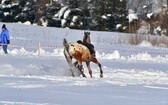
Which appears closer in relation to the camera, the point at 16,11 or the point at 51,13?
the point at 16,11

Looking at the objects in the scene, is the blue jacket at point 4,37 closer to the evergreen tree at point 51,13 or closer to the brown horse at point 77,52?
the brown horse at point 77,52

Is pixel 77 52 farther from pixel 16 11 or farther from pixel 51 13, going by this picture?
pixel 51 13

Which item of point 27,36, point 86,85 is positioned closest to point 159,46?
point 27,36

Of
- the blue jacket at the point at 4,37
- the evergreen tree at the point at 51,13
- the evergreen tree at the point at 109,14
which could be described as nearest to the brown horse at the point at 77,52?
the blue jacket at the point at 4,37

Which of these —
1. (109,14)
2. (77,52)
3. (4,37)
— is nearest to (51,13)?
(109,14)

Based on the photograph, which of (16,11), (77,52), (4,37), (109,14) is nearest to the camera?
(77,52)

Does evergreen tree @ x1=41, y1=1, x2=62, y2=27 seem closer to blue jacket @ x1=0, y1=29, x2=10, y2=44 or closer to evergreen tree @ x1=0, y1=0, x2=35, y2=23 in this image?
evergreen tree @ x1=0, y1=0, x2=35, y2=23

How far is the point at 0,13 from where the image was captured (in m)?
61.2

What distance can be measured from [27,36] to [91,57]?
29.5 m

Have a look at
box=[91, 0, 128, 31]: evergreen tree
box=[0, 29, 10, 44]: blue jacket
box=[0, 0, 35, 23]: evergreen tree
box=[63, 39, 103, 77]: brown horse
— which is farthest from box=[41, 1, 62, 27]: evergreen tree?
box=[63, 39, 103, 77]: brown horse

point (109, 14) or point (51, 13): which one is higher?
point (51, 13)

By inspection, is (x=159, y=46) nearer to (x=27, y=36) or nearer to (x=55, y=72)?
(x=27, y=36)

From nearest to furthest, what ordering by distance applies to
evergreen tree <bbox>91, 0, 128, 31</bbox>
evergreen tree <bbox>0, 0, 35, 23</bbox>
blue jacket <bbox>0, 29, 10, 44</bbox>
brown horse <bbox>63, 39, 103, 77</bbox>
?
1. brown horse <bbox>63, 39, 103, 77</bbox>
2. blue jacket <bbox>0, 29, 10, 44</bbox>
3. evergreen tree <bbox>0, 0, 35, 23</bbox>
4. evergreen tree <bbox>91, 0, 128, 31</bbox>

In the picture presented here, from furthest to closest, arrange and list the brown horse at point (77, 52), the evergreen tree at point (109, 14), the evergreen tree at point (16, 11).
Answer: the evergreen tree at point (109, 14)
the evergreen tree at point (16, 11)
the brown horse at point (77, 52)
